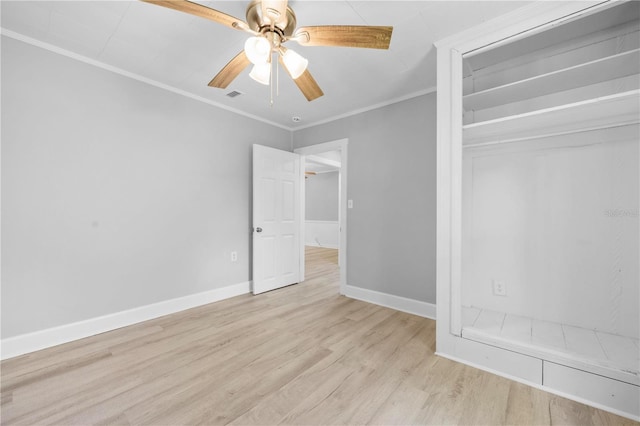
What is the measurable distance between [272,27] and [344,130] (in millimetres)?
2297

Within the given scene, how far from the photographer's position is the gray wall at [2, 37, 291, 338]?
219 centimetres

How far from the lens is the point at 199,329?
2654 millimetres

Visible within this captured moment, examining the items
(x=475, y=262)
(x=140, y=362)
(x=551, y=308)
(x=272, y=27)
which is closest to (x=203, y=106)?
(x=272, y=27)

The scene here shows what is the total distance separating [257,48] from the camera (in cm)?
155

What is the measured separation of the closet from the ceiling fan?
3.16 ft

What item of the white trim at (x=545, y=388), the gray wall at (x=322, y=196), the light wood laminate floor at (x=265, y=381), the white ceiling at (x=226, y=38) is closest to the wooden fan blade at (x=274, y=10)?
the white ceiling at (x=226, y=38)

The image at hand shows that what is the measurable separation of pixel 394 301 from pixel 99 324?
303 centimetres

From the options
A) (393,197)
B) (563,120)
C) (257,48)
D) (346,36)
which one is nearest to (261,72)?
(257,48)

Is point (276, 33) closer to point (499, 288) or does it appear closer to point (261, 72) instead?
point (261, 72)

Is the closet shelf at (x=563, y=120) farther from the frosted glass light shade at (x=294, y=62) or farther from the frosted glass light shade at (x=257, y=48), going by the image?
the frosted glass light shade at (x=257, y=48)

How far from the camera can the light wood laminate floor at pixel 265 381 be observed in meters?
1.54

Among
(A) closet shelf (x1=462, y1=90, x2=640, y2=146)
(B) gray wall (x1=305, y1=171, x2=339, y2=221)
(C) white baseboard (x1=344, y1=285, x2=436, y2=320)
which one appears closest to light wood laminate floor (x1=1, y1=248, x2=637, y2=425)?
(C) white baseboard (x1=344, y1=285, x2=436, y2=320)

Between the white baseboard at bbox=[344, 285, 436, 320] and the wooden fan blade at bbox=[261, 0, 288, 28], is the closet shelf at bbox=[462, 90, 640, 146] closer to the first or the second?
the wooden fan blade at bbox=[261, 0, 288, 28]

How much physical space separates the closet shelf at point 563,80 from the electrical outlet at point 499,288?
1.65 meters
